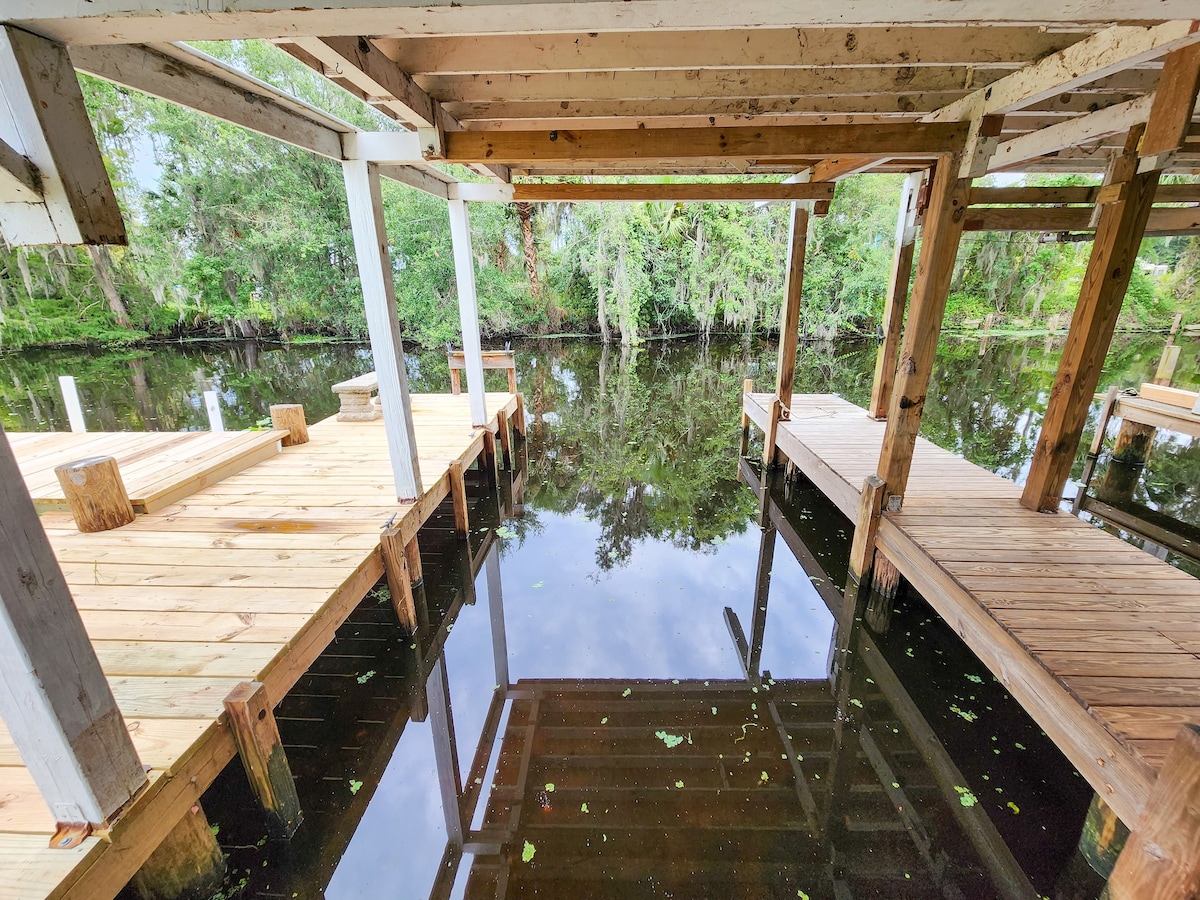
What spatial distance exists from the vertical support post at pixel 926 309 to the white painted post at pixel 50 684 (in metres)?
4.14

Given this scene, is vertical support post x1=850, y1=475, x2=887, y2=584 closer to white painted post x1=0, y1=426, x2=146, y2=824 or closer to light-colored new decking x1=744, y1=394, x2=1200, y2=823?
light-colored new decking x1=744, y1=394, x2=1200, y2=823

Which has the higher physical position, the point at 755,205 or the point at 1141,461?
the point at 755,205

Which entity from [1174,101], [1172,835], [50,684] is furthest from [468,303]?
[1172,835]

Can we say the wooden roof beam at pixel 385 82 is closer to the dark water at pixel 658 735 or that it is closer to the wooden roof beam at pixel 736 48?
the wooden roof beam at pixel 736 48

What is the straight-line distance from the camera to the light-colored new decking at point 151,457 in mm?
3865

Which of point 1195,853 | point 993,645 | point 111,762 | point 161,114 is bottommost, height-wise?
point 993,645

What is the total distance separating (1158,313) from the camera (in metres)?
20.1

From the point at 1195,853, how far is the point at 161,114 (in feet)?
69.5

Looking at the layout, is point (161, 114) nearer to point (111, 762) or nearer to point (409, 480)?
point (409, 480)

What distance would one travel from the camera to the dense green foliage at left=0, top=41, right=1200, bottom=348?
46.7 ft

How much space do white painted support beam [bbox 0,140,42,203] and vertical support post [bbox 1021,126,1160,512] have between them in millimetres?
4714

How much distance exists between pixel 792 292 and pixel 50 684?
258 inches

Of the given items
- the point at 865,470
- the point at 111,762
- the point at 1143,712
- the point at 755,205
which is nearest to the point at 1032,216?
the point at 865,470

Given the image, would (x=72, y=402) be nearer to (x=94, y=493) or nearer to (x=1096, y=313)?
(x=94, y=493)
